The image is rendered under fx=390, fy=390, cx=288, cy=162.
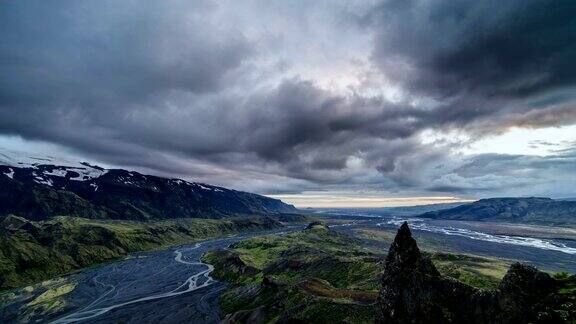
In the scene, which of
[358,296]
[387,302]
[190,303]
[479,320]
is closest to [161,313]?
[190,303]

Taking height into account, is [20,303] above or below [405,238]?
below

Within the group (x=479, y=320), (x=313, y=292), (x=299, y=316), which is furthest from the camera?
(x=313, y=292)

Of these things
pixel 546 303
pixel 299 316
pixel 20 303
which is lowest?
pixel 20 303

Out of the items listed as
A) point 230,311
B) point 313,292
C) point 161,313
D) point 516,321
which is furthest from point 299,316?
point 161,313

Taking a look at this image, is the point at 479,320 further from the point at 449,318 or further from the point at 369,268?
the point at 369,268

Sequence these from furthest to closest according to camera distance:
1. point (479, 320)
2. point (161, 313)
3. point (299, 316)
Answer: point (161, 313)
point (299, 316)
point (479, 320)

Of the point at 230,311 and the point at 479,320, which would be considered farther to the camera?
the point at 230,311

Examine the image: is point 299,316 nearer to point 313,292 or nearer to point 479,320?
point 313,292
